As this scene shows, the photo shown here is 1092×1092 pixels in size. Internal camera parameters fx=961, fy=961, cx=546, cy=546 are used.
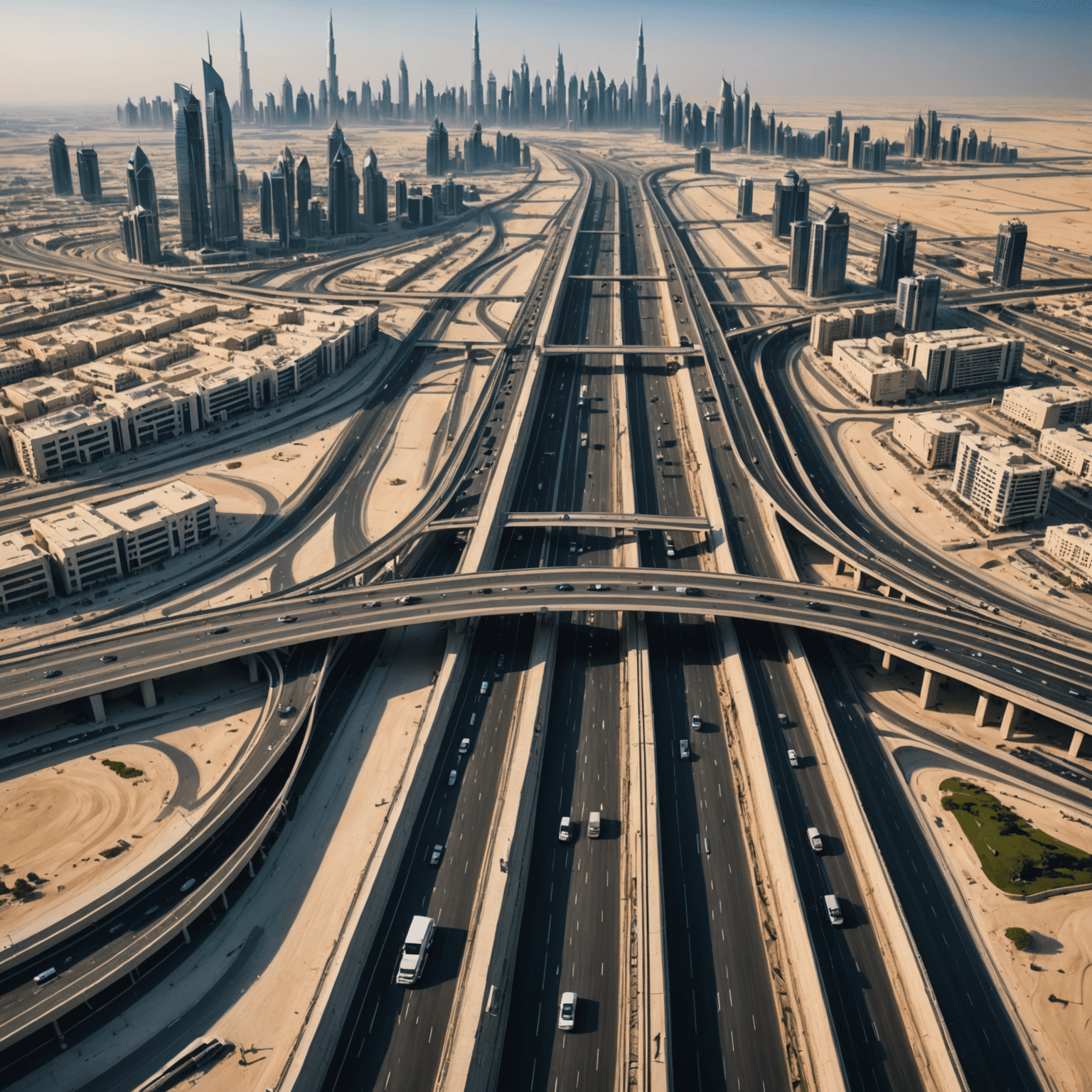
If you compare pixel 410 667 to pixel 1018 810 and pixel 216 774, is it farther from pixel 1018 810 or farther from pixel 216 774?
pixel 1018 810

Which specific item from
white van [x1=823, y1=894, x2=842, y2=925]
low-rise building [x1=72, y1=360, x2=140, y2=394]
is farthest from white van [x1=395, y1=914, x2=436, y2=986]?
low-rise building [x1=72, y1=360, x2=140, y2=394]

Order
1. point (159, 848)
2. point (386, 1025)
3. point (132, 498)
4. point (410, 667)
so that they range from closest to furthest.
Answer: point (386, 1025) < point (159, 848) < point (410, 667) < point (132, 498)

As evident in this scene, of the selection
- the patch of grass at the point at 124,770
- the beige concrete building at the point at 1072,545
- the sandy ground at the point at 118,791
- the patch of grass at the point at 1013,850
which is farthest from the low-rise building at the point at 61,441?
the beige concrete building at the point at 1072,545

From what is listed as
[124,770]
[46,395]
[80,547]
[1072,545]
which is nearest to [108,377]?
[46,395]

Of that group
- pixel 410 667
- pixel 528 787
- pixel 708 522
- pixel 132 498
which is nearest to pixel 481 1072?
pixel 528 787

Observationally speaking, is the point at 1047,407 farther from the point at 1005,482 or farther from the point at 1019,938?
the point at 1019,938

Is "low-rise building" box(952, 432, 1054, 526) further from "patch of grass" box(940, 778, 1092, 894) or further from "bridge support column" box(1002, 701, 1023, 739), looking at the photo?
"patch of grass" box(940, 778, 1092, 894)
